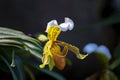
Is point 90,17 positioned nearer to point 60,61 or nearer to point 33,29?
point 33,29

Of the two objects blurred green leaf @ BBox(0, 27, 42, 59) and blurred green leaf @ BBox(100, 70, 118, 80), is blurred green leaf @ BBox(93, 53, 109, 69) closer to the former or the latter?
blurred green leaf @ BBox(100, 70, 118, 80)

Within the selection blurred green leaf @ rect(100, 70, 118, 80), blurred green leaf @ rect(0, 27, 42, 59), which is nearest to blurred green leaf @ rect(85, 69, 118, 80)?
blurred green leaf @ rect(100, 70, 118, 80)

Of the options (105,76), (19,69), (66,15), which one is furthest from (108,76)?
(66,15)

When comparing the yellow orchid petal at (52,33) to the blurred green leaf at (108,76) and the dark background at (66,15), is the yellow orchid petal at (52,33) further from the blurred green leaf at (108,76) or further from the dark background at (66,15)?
the dark background at (66,15)

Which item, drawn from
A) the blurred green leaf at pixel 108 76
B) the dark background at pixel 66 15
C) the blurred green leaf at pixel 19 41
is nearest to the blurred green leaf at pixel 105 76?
the blurred green leaf at pixel 108 76

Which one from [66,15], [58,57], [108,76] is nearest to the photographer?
[58,57]

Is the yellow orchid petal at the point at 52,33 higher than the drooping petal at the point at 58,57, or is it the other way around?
the yellow orchid petal at the point at 52,33

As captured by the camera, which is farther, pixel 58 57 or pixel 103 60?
pixel 103 60

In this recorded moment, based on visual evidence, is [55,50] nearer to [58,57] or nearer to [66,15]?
[58,57]
